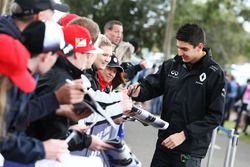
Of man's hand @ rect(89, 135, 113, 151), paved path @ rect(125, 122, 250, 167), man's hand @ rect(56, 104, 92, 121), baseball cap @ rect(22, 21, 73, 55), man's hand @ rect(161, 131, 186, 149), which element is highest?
baseball cap @ rect(22, 21, 73, 55)

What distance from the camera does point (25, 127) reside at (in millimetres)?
2736

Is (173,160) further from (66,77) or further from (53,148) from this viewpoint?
(53,148)

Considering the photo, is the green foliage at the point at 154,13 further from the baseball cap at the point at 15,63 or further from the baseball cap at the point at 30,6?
the baseball cap at the point at 15,63

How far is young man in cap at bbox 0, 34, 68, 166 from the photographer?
8.07ft

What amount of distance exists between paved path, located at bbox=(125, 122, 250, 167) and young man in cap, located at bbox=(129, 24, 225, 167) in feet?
12.7

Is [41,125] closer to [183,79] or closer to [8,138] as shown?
[8,138]

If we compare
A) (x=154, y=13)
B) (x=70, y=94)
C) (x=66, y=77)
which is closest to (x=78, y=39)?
(x=66, y=77)

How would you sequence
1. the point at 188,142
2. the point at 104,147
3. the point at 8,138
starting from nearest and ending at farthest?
the point at 8,138 < the point at 104,147 < the point at 188,142

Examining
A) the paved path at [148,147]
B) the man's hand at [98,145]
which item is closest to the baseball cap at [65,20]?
the man's hand at [98,145]

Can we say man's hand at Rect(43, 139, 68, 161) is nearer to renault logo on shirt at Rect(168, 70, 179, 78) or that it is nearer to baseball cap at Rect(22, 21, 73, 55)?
baseball cap at Rect(22, 21, 73, 55)

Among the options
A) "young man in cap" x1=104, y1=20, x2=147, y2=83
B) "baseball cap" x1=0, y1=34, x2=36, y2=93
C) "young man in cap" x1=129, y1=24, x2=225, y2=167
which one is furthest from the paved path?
"baseball cap" x1=0, y1=34, x2=36, y2=93

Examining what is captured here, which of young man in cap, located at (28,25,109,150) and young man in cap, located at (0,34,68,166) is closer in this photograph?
young man in cap, located at (0,34,68,166)

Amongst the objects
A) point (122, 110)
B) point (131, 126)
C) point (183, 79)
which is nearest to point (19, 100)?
point (122, 110)

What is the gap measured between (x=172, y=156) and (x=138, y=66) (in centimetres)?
300
